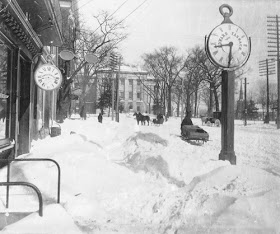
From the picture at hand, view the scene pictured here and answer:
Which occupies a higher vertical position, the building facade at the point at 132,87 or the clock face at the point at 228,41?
the building facade at the point at 132,87

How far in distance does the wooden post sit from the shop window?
4591 mm

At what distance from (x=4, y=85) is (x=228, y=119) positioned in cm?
475

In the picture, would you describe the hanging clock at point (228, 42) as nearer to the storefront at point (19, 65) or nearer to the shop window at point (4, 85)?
the storefront at point (19, 65)

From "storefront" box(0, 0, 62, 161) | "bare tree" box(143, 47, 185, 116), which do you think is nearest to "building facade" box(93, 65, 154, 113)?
"bare tree" box(143, 47, 185, 116)

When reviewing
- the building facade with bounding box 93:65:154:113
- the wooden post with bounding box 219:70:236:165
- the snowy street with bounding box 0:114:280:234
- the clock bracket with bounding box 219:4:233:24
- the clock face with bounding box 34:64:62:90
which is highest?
the building facade with bounding box 93:65:154:113

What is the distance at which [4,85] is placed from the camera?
6.96 m

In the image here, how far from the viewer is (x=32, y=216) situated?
11.4ft

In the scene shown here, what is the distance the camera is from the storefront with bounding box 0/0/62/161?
21.4 ft

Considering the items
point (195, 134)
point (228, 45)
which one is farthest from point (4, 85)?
point (195, 134)

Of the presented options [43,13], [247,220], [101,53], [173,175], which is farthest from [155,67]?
[247,220]

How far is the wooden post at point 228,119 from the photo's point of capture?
23.3 feet

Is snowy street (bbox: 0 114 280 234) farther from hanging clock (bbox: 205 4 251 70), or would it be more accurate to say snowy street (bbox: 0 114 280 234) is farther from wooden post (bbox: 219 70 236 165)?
hanging clock (bbox: 205 4 251 70)

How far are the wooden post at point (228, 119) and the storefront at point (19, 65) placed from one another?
14.4 ft

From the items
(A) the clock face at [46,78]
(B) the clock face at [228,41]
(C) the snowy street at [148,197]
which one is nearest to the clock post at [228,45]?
(B) the clock face at [228,41]
